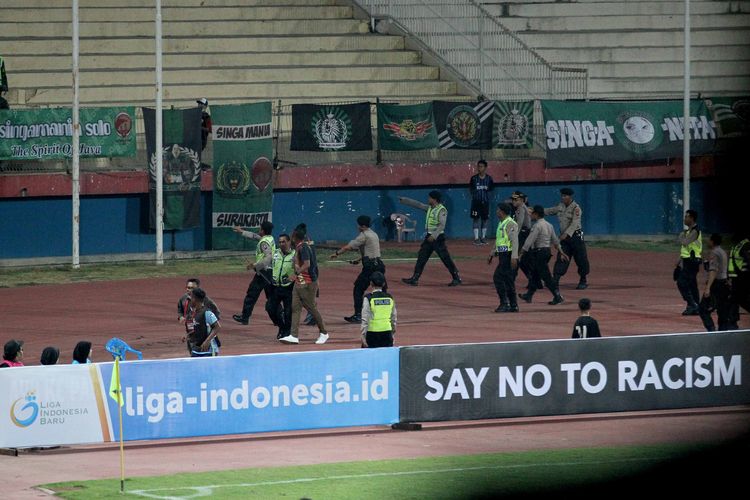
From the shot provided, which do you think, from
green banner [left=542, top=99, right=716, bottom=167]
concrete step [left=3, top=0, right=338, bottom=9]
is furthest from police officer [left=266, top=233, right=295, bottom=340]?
concrete step [left=3, top=0, right=338, bottom=9]

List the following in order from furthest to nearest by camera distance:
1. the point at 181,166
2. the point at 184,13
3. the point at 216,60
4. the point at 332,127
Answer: the point at 184,13 < the point at 216,60 < the point at 332,127 < the point at 181,166

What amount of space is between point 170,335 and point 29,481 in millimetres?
8072

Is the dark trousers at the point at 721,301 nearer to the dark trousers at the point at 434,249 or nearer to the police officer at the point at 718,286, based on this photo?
the police officer at the point at 718,286

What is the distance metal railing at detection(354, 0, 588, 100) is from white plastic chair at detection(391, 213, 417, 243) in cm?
464

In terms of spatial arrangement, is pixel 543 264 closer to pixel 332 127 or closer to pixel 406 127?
pixel 332 127

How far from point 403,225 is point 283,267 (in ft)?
42.5

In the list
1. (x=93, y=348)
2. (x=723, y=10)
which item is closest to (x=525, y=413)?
(x=93, y=348)

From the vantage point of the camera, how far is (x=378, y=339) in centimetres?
1502

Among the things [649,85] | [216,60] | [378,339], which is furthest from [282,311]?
[649,85]

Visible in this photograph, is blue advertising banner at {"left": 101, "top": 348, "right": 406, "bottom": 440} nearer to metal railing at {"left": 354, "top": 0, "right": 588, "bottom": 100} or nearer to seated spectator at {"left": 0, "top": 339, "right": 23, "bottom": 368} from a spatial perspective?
seated spectator at {"left": 0, "top": 339, "right": 23, "bottom": 368}

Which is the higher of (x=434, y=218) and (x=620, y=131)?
(x=620, y=131)

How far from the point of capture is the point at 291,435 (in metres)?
14.5

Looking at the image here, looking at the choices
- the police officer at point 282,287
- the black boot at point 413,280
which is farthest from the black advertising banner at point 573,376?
the black boot at point 413,280

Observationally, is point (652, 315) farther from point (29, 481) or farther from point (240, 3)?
point (240, 3)
